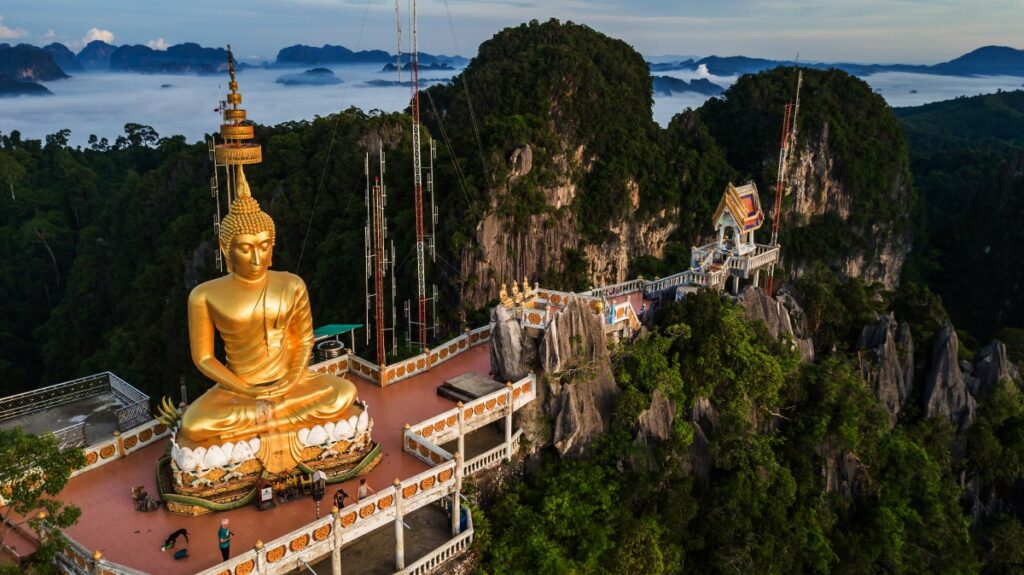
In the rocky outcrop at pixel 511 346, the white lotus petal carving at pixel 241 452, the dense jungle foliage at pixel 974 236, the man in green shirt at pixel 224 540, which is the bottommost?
the dense jungle foliage at pixel 974 236

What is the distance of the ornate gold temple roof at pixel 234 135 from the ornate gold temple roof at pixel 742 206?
1599cm

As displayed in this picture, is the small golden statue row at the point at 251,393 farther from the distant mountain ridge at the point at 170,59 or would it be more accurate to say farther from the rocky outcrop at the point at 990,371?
the distant mountain ridge at the point at 170,59

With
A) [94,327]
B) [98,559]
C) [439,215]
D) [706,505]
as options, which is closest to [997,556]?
[706,505]

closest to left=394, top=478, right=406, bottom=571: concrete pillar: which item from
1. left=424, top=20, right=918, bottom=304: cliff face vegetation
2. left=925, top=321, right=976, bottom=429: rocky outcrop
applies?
left=925, top=321, right=976, bottom=429: rocky outcrop

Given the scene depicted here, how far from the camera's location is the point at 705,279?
2425cm

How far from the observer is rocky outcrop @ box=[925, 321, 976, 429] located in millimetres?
24328

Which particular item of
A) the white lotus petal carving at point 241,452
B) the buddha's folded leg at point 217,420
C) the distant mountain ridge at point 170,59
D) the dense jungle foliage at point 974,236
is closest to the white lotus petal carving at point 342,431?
the buddha's folded leg at point 217,420

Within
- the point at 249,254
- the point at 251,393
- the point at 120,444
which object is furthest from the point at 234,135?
the point at 120,444

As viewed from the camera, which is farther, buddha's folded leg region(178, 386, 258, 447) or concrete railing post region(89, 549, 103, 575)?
buddha's folded leg region(178, 386, 258, 447)

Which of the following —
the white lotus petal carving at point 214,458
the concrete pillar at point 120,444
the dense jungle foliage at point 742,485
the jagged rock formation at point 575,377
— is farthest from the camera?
the jagged rock formation at point 575,377

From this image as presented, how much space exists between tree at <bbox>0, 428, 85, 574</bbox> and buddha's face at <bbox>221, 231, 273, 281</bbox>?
419 centimetres

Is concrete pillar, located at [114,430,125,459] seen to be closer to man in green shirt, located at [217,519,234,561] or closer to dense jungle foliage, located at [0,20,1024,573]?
man in green shirt, located at [217,519,234,561]

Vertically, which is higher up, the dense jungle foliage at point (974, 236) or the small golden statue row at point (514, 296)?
the small golden statue row at point (514, 296)

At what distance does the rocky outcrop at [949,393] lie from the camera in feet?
79.8
